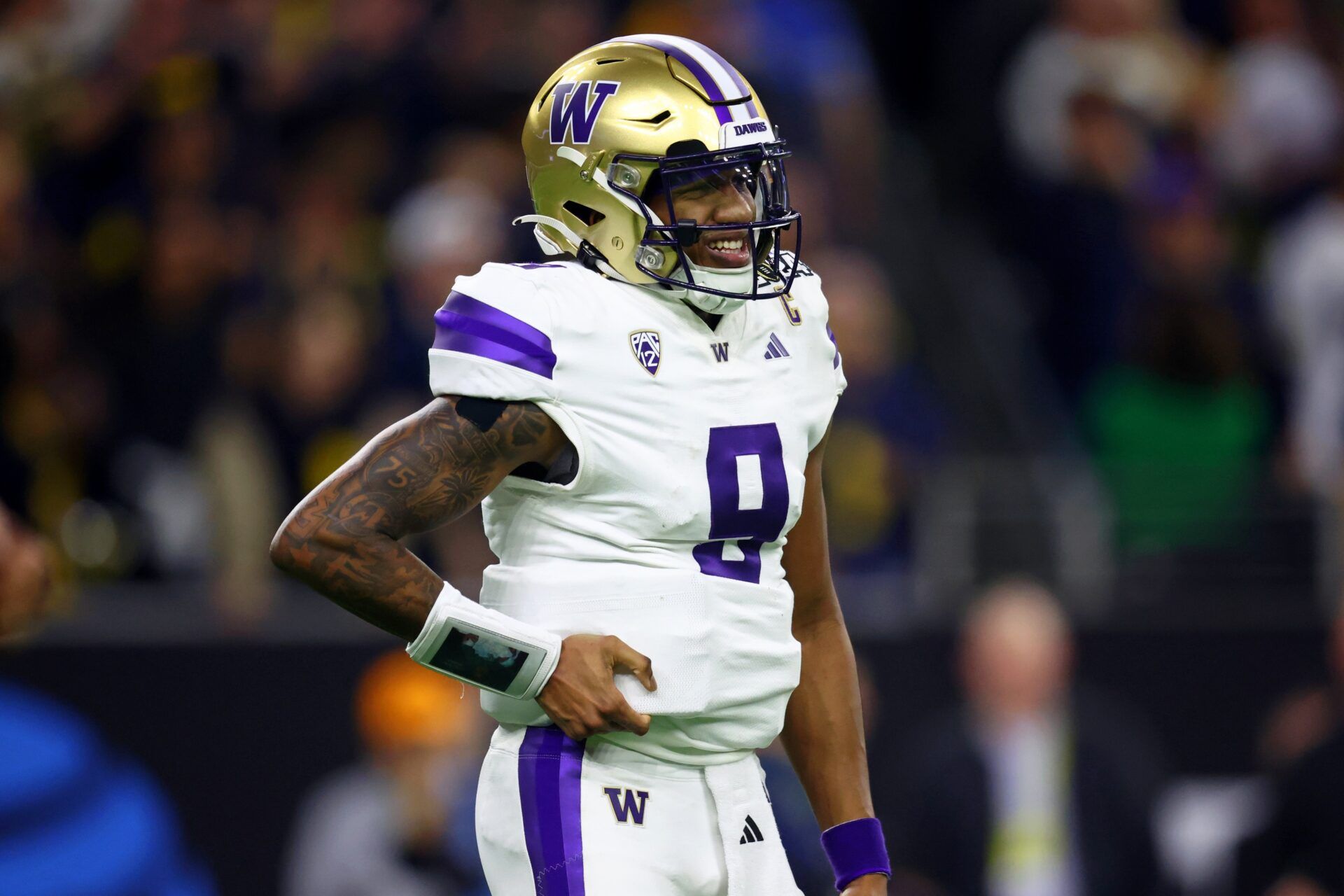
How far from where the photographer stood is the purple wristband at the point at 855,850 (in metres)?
3.26

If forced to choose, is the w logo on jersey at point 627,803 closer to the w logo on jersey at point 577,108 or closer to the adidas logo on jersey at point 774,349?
the adidas logo on jersey at point 774,349

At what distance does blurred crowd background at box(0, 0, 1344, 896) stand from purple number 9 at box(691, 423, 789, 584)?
2.69 meters

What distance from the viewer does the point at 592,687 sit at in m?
2.90

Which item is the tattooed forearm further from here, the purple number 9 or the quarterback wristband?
the purple number 9

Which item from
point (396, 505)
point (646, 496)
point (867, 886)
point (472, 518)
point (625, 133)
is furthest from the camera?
point (472, 518)

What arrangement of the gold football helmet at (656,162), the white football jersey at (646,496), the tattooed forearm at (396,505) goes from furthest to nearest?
the gold football helmet at (656,162) < the white football jersey at (646,496) < the tattooed forearm at (396,505)

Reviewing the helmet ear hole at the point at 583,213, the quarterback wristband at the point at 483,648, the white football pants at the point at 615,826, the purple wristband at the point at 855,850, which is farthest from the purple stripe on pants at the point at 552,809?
the helmet ear hole at the point at 583,213

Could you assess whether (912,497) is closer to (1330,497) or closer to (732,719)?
(1330,497)

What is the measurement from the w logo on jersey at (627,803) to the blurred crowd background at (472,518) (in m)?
2.68

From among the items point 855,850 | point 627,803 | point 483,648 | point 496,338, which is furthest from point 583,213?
point 855,850

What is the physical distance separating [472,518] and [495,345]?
Answer: 400 cm

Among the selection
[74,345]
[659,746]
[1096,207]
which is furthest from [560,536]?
[1096,207]

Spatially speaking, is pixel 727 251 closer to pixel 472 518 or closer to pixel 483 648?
pixel 483 648

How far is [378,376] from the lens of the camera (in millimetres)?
7172
